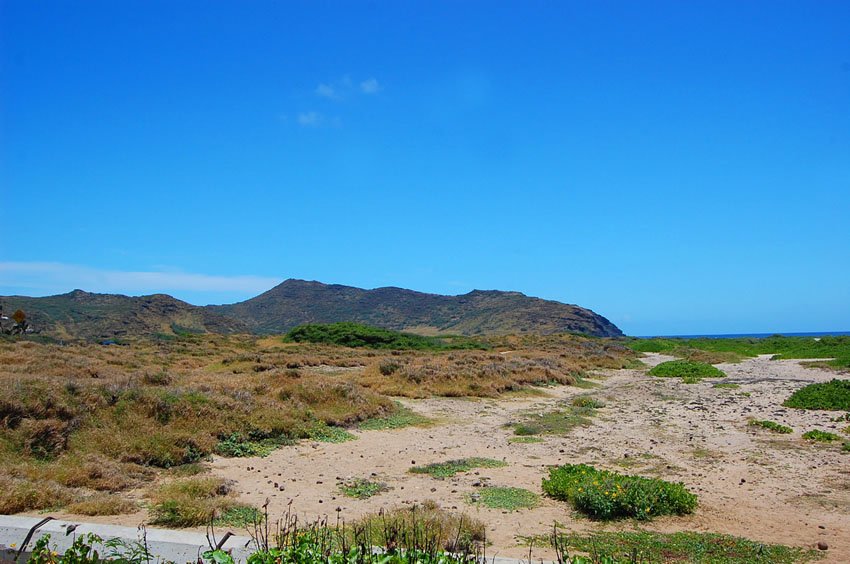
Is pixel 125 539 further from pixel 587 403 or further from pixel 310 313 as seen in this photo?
pixel 310 313

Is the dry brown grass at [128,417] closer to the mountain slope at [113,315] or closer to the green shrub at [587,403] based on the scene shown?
the green shrub at [587,403]

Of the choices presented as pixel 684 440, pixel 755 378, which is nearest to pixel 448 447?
pixel 684 440

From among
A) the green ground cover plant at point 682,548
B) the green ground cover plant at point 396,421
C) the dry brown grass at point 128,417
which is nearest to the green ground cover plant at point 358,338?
the dry brown grass at point 128,417

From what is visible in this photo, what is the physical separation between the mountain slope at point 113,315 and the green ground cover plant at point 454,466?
61.1m

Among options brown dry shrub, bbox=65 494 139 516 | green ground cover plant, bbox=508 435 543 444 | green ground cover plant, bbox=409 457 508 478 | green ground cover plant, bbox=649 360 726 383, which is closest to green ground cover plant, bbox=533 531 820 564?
green ground cover plant, bbox=409 457 508 478

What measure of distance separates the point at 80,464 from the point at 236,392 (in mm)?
5902

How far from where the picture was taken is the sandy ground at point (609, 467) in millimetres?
7832

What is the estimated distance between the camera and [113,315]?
76.6 m

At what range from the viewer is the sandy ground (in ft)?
25.7

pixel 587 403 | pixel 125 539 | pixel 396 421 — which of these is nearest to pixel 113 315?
pixel 396 421

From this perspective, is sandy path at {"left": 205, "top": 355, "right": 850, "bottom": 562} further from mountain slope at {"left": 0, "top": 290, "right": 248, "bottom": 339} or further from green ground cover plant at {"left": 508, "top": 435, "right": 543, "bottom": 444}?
mountain slope at {"left": 0, "top": 290, "right": 248, "bottom": 339}

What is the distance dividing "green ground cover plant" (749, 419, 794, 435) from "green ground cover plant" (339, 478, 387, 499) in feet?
35.4

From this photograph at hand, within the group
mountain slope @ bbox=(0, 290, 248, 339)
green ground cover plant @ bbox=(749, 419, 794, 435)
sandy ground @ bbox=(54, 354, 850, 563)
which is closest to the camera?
sandy ground @ bbox=(54, 354, 850, 563)

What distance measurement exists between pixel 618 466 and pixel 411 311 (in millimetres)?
133435
